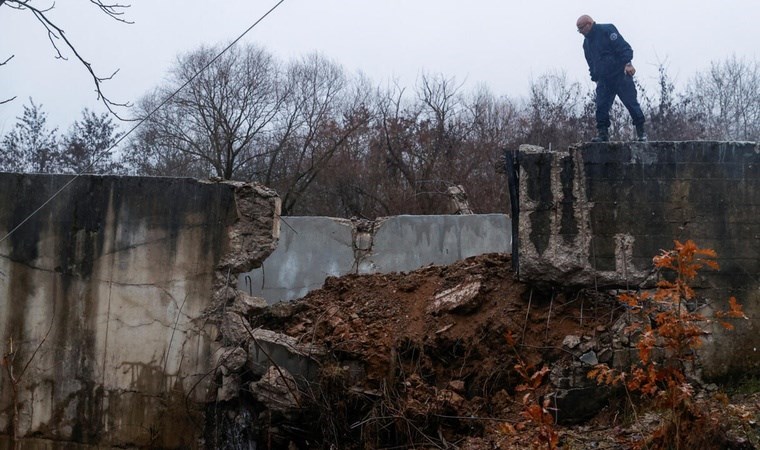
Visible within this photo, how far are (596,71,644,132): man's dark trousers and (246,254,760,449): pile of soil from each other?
5.56ft

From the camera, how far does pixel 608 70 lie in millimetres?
8039

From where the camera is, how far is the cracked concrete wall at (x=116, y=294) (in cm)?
666

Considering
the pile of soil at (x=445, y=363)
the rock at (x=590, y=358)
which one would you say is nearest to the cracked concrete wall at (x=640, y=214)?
the pile of soil at (x=445, y=363)

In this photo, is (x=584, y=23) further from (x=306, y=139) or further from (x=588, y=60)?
(x=306, y=139)

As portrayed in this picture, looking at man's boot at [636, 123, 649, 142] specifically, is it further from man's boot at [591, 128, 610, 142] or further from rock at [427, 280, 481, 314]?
rock at [427, 280, 481, 314]

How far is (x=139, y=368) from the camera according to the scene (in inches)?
264

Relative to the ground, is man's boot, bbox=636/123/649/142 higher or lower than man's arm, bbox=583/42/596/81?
lower

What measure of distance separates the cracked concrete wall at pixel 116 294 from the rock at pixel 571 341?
251cm

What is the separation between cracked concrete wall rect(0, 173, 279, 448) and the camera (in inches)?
262

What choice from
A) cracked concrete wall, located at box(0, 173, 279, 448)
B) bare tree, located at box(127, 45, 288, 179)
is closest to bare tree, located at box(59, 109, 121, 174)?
bare tree, located at box(127, 45, 288, 179)

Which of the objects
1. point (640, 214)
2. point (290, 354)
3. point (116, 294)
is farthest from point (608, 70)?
point (116, 294)

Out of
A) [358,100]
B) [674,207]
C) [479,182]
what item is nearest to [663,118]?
[479,182]

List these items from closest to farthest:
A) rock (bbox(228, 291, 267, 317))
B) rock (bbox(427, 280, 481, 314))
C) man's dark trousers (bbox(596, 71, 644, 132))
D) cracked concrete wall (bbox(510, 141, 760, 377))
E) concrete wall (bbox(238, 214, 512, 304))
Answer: rock (bbox(228, 291, 267, 317)) → cracked concrete wall (bbox(510, 141, 760, 377)) → rock (bbox(427, 280, 481, 314)) → man's dark trousers (bbox(596, 71, 644, 132)) → concrete wall (bbox(238, 214, 512, 304))

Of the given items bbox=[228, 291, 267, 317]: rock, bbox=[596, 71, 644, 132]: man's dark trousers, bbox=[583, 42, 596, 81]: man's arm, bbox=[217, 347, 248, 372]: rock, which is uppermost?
bbox=[583, 42, 596, 81]: man's arm
